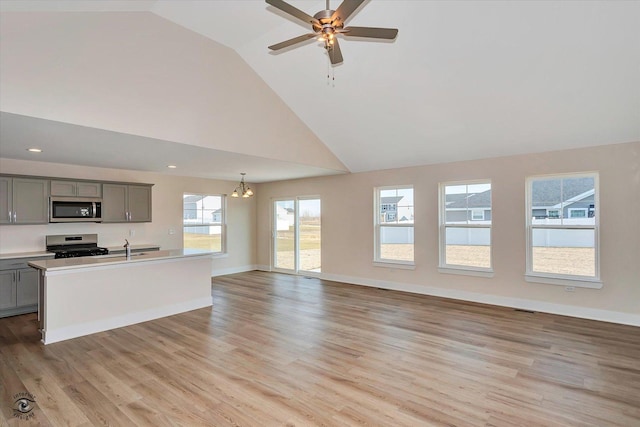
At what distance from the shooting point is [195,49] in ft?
13.3

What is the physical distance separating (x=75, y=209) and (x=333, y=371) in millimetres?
5243

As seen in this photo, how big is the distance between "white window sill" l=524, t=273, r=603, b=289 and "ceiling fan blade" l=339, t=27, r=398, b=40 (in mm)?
4282

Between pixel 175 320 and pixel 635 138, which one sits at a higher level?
pixel 635 138

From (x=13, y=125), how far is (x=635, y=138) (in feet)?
23.3

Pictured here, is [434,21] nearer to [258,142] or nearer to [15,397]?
[258,142]

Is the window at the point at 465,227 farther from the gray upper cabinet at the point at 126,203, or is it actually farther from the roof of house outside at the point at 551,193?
the gray upper cabinet at the point at 126,203

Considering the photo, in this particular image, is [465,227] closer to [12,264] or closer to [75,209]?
[75,209]

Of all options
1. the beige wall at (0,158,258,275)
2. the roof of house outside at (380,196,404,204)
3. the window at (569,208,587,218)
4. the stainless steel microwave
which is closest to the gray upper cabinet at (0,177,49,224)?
the stainless steel microwave

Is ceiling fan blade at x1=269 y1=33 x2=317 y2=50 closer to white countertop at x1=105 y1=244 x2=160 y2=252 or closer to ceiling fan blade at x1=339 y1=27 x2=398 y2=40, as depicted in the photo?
ceiling fan blade at x1=339 y1=27 x2=398 y2=40

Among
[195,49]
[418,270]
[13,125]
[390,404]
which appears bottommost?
[390,404]

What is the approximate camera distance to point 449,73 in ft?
13.3

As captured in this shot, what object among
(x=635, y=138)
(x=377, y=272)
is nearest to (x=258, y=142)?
(x=377, y=272)

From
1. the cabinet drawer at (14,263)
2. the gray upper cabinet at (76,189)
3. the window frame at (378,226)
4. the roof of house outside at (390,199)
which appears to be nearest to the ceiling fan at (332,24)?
the window frame at (378,226)

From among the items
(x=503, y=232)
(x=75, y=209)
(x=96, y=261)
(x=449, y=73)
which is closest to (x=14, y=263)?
(x=75, y=209)
